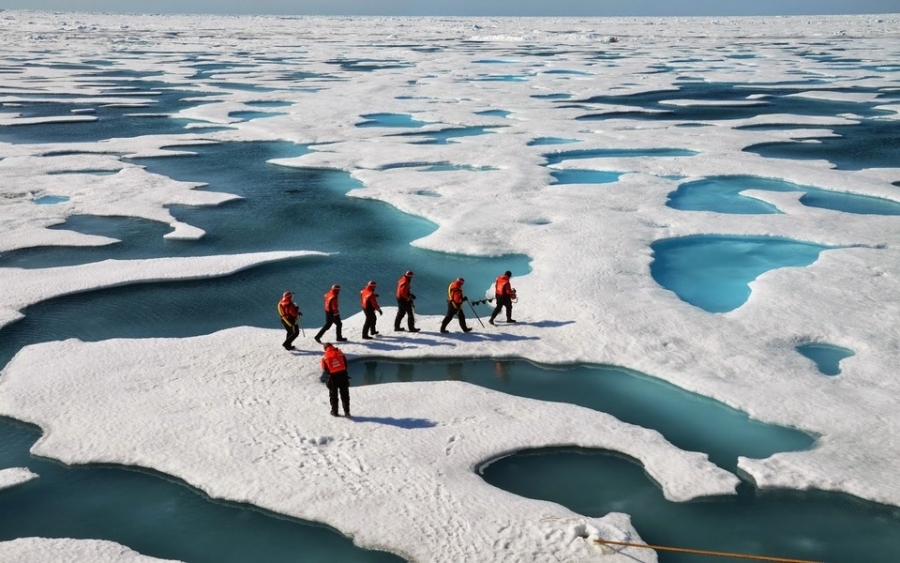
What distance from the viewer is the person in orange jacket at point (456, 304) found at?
46.2 ft

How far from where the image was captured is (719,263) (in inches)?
723

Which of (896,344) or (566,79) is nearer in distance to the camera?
(896,344)

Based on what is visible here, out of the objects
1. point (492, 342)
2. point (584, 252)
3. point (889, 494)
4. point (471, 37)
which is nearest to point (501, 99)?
point (584, 252)

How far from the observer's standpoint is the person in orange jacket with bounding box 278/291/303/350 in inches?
520

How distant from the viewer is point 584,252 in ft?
59.8

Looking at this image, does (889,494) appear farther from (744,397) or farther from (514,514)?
(514,514)

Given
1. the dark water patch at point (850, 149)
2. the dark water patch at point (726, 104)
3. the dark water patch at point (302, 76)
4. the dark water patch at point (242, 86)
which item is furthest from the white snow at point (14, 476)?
the dark water patch at point (302, 76)

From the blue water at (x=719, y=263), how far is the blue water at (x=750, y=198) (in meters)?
3.06

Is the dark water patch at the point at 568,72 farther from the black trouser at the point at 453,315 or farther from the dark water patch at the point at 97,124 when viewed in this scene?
the black trouser at the point at 453,315

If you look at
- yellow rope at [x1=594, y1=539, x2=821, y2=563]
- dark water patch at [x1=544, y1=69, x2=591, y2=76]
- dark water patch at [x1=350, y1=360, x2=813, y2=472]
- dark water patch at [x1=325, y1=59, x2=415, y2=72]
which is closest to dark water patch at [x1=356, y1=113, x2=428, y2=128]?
dark water patch at [x1=350, y1=360, x2=813, y2=472]

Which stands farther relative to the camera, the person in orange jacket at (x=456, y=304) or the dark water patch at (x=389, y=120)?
the dark water patch at (x=389, y=120)

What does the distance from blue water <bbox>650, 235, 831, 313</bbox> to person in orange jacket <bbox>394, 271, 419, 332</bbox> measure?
5590 millimetres

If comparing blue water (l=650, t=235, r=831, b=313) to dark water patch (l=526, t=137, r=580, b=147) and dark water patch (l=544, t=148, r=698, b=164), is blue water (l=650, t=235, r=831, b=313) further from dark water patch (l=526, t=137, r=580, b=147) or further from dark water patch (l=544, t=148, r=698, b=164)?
dark water patch (l=526, t=137, r=580, b=147)

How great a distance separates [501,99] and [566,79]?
13.8 meters
